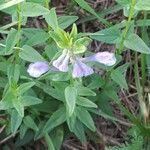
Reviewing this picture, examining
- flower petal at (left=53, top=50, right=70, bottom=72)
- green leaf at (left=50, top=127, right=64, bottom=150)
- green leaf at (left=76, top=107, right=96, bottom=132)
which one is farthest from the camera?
green leaf at (left=50, top=127, right=64, bottom=150)

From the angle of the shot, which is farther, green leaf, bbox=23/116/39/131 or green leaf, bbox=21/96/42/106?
green leaf, bbox=23/116/39/131

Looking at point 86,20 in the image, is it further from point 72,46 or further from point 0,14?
point 72,46

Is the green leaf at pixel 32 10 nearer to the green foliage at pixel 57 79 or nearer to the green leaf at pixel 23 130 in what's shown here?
the green foliage at pixel 57 79

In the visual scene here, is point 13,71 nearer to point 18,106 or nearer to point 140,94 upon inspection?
point 18,106

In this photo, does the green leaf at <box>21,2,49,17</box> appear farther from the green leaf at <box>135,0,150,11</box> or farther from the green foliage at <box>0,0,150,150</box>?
the green leaf at <box>135,0,150,11</box>

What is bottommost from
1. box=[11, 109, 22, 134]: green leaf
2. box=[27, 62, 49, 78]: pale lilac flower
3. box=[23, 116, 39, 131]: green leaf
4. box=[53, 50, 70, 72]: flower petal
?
box=[23, 116, 39, 131]: green leaf

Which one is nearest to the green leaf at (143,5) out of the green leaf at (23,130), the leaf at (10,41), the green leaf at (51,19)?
the green leaf at (51,19)

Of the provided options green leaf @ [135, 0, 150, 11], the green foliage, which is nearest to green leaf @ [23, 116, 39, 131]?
the green foliage

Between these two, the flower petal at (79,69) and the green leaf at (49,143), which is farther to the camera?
the green leaf at (49,143)
